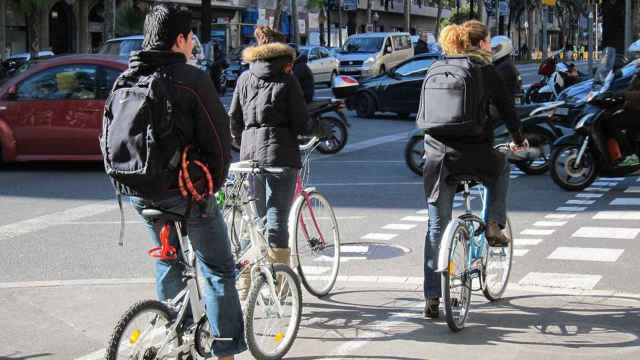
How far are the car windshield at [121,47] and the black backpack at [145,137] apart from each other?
21.5 m

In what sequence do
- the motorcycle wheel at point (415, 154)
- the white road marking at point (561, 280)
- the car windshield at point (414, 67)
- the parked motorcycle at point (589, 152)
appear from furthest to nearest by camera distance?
1. the car windshield at point (414, 67)
2. the motorcycle wheel at point (415, 154)
3. the parked motorcycle at point (589, 152)
4. the white road marking at point (561, 280)

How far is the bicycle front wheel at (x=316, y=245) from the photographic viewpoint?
275 inches

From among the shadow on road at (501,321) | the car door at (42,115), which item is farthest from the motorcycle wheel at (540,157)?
the shadow on road at (501,321)

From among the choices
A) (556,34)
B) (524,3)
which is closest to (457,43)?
(524,3)

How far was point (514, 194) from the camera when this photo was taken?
492 inches

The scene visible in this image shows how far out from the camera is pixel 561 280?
7.71 m

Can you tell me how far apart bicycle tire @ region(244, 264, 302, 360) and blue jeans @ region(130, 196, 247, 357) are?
296 mm

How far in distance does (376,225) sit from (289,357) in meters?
4.62

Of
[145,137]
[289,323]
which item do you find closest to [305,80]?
[289,323]

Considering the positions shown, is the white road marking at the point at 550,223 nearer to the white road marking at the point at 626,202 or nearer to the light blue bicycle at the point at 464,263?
the white road marking at the point at 626,202

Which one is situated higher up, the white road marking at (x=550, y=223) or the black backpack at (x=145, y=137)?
the black backpack at (x=145, y=137)

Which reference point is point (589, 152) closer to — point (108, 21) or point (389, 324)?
point (389, 324)

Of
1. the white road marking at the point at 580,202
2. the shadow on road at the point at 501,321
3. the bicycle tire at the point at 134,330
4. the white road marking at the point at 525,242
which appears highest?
the bicycle tire at the point at 134,330

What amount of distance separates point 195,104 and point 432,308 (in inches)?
102
